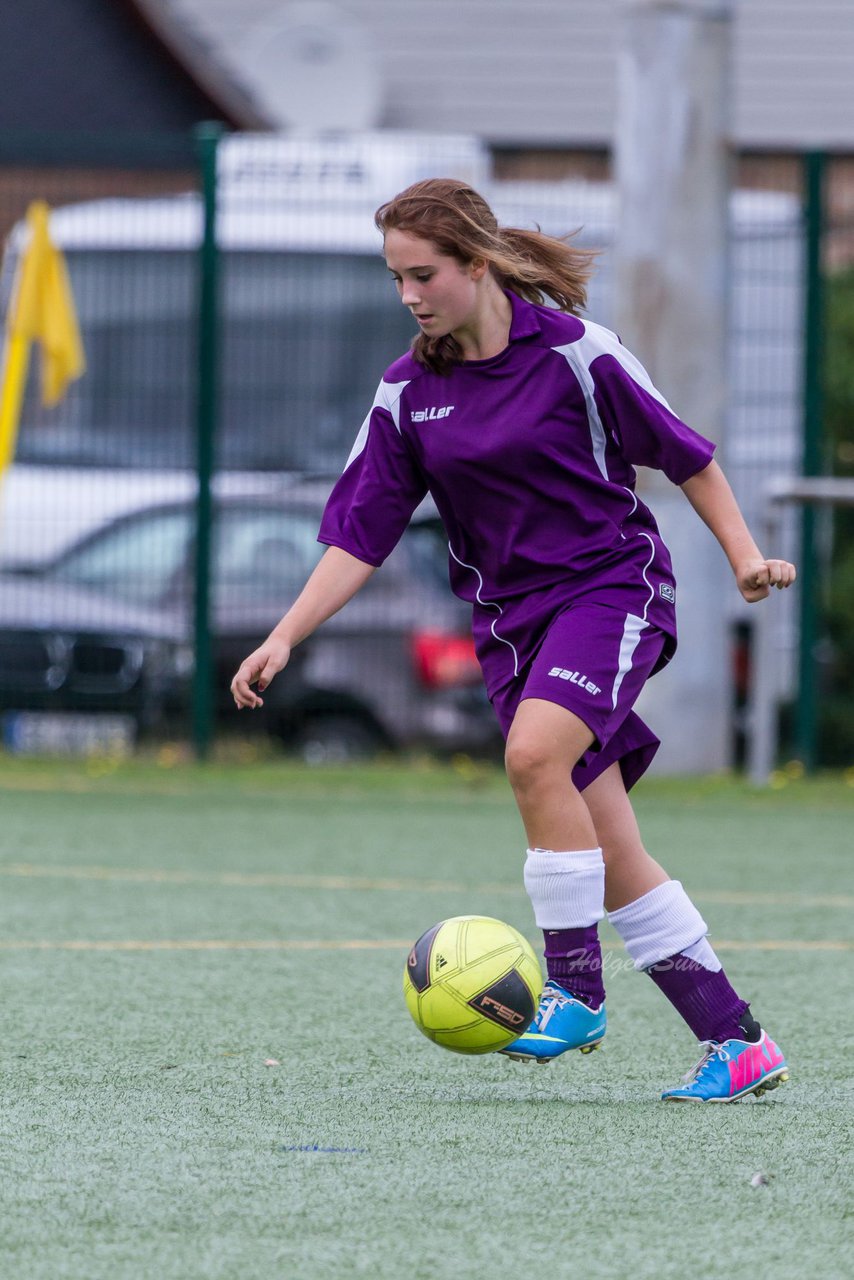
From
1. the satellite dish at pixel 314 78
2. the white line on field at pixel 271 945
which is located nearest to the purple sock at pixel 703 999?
the white line on field at pixel 271 945

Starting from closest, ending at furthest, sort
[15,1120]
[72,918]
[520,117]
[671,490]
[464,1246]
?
[464,1246], [15,1120], [72,918], [671,490], [520,117]

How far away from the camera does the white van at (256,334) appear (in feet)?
34.6

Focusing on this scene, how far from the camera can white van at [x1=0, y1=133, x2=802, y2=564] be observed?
415 inches

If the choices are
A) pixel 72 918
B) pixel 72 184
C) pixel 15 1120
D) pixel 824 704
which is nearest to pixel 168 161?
pixel 72 184

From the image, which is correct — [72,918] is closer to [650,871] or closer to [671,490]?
[650,871]

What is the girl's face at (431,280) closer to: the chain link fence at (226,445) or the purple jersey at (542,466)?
the purple jersey at (542,466)

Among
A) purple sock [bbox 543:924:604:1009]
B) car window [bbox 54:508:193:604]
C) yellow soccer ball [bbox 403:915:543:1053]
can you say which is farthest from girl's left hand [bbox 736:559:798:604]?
car window [bbox 54:508:193:604]

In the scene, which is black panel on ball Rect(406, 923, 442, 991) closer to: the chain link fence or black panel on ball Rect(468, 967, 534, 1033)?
black panel on ball Rect(468, 967, 534, 1033)

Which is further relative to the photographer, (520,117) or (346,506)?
(520,117)

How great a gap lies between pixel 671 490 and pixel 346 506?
590 centimetres

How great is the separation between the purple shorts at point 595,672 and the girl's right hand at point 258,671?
1.42 feet

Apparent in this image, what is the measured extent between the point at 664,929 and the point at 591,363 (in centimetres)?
105

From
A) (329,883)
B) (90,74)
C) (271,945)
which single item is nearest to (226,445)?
(329,883)

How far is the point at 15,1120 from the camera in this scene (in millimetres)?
3777
